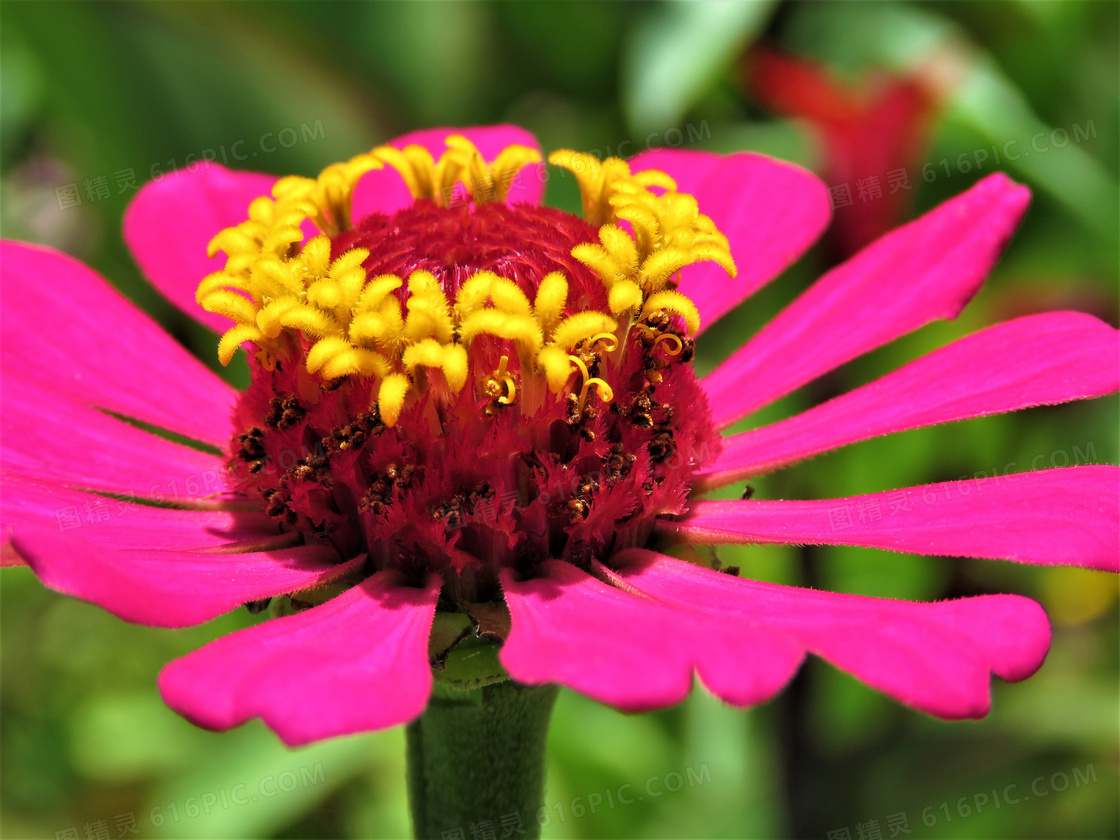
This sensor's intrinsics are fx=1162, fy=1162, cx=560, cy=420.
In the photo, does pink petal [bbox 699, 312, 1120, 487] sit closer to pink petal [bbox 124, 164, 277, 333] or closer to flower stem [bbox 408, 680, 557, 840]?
flower stem [bbox 408, 680, 557, 840]

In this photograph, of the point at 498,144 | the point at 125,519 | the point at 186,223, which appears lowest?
the point at 125,519

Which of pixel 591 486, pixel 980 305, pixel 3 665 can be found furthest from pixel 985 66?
pixel 3 665

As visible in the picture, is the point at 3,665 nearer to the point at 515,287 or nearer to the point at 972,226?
the point at 515,287

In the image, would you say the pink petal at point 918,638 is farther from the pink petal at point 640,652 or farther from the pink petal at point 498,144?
the pink petal at point 498,144

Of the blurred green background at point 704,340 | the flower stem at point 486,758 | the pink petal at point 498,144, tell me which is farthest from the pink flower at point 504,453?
the blurred green background at point 704,340

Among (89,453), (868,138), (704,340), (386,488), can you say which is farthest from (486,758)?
(704,340)

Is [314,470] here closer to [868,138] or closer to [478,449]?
A: [478,449]
